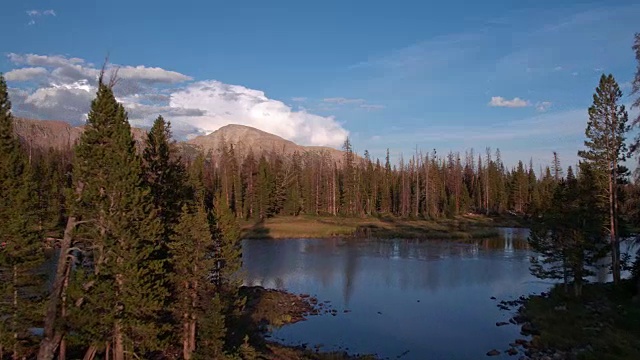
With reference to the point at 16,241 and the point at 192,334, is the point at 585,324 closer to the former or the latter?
the point at 192,334

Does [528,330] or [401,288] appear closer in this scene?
[528,330]

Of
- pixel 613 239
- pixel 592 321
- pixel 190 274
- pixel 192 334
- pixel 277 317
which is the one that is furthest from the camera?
pixel 613 239

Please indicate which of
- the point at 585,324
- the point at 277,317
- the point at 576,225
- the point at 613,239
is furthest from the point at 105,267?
the point at 613,239

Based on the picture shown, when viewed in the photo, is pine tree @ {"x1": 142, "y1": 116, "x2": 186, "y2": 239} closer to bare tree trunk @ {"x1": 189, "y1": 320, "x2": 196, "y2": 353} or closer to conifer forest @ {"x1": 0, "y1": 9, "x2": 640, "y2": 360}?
conifer forest @ {"x1": 0, "y1": 9, "x2": 640, "y2": 360}

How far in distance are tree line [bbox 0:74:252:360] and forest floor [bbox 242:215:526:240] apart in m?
58.8

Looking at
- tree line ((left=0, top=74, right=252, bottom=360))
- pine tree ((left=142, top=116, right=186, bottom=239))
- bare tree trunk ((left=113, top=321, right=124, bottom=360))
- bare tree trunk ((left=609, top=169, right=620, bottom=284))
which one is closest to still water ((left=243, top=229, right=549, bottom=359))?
bare tree trunk ((left=609, top=169, right=620, bottom=284))

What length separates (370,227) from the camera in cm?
9606

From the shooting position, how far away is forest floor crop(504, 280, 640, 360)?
82.5 feet

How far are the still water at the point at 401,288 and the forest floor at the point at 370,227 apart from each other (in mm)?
6517

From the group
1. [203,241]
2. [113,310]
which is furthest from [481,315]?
[113,310]

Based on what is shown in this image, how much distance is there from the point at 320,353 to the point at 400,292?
17.3 metres

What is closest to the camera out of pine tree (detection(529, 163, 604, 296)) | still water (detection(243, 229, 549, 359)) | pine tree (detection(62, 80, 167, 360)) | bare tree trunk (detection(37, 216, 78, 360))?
pine tree (detection(62, 80, 167, 360))

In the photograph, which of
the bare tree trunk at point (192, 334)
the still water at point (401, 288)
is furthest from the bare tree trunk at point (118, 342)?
the still water at point (401, 288)

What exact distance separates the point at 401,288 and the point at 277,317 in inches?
578
